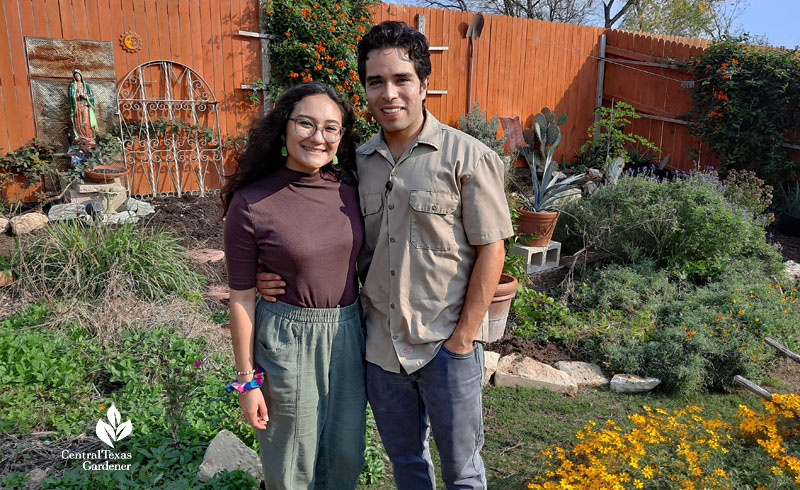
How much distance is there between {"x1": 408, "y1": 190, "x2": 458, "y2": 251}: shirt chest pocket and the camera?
5.92 feet

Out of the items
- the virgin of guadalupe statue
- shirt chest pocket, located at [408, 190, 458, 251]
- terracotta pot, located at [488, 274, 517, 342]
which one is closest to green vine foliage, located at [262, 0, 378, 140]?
the virgin of guadalupe statue

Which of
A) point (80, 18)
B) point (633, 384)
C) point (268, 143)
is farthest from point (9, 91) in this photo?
point (633, 384)

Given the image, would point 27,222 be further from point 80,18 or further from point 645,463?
point 645,463

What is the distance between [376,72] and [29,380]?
8.13 ft

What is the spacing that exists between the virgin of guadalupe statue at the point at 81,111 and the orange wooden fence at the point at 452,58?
1.44 feet

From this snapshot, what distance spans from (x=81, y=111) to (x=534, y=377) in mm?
5713

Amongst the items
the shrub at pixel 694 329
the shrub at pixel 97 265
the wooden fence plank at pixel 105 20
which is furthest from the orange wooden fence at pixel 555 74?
the shrub at pixel 97 265

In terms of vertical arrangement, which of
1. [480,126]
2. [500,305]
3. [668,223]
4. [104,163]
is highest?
[480,126]

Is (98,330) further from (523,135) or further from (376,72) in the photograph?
(523,135)

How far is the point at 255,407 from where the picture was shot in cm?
182

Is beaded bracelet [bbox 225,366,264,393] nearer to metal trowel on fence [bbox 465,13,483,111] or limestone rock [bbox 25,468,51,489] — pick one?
limestone rock [bbox 25,468,51,489]

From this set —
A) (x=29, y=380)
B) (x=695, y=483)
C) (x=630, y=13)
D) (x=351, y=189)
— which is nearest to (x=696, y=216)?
(x=695, y=483)

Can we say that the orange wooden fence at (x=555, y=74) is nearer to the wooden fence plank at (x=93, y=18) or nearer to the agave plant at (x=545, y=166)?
the agave plant at (x=545, y=166)

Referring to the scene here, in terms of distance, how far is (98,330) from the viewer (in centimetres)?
337
